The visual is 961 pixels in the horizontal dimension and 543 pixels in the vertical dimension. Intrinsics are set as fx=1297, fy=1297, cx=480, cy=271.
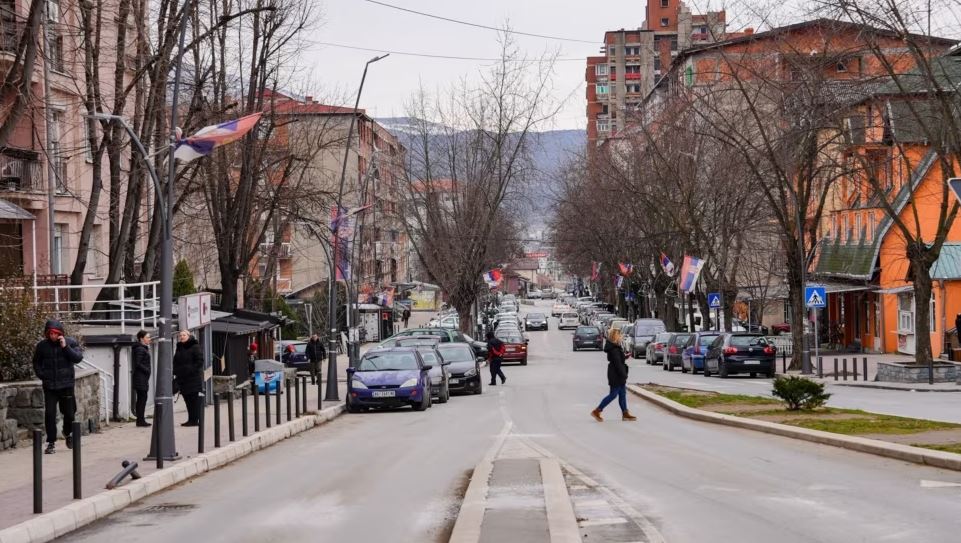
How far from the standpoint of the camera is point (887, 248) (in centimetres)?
5950

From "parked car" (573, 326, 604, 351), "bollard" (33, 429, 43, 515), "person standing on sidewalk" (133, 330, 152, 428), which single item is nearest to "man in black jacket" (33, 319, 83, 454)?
"person standing on sidewalk" (133, 330, 152, 428)

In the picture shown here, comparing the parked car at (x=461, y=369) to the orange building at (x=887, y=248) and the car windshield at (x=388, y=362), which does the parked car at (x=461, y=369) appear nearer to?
the car windshield at (x=388, y=362)

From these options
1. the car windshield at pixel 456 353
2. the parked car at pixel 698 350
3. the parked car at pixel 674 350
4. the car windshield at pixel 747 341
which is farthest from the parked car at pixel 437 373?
the parked car at pixel 674 350

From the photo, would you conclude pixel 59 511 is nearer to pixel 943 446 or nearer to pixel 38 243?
pixel 943 446

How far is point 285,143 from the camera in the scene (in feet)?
161

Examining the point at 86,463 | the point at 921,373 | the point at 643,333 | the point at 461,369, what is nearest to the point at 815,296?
the point at 921,373

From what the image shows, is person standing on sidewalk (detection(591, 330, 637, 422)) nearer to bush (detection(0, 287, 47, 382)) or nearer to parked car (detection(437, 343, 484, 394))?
bush (detection(0, 287, 47, 382))

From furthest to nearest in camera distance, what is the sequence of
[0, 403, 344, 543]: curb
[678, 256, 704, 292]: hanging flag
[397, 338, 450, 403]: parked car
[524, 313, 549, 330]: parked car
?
[524, 313, 549, 330]: parked car → [678, 256, 704, 292]: hanging flag → [397, 338, 450, 403]: parked car → [0, 403, 344, 543]: curb

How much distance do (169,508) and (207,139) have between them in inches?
314

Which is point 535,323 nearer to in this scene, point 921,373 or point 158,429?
point 921,373

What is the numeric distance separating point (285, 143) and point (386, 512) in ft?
125

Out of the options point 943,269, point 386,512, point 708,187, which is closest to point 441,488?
point 386,512

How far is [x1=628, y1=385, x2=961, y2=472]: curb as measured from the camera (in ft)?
48.7

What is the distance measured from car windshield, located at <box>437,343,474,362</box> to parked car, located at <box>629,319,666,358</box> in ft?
99.6
